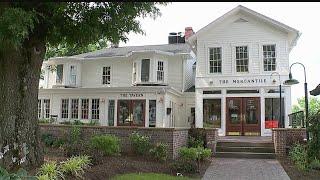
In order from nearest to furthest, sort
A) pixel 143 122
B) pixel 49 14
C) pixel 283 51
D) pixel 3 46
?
1. pixel 3 46
2. pixel 49 14
3. pixel 283 51
4. pixel 143 122

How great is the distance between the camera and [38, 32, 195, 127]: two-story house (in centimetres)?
2373

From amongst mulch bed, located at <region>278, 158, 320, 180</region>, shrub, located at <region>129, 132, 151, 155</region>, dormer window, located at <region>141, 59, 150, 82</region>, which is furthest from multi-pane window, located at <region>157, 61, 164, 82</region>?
mulch bed, located at <region>278, 158, 320, 180</region>

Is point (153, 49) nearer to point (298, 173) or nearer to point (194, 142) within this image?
point (194, 142)

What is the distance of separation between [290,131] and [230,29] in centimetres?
955

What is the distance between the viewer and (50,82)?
98.1ft

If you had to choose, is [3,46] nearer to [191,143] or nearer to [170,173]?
[170,173]

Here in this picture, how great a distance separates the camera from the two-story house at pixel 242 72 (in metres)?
21.3

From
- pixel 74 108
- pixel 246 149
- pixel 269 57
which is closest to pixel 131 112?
pixel 74 108

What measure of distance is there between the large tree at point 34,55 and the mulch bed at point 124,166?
1.47 m

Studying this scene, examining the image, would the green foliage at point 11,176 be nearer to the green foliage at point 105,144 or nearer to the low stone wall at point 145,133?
the green foliage at point 105,144

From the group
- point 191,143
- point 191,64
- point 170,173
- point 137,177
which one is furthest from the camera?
point 191,64

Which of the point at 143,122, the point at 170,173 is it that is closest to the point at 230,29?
the point at 143,122

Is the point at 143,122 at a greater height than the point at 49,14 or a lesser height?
lesser

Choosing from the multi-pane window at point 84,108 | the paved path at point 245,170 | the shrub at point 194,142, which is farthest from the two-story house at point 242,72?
the multi-pane window at point 84,108
